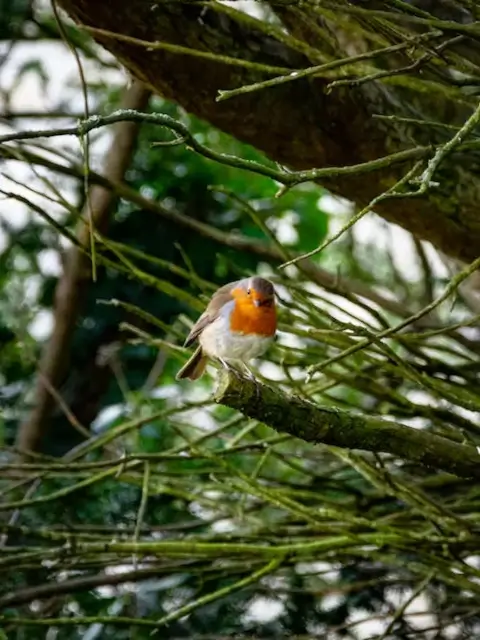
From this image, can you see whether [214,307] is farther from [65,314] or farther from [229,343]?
[65,314]

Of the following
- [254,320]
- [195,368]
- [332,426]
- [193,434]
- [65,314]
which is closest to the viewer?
[332,426]

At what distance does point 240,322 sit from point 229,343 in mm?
38

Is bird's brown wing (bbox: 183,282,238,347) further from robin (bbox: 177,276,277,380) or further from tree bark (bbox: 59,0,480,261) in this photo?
tree bark (bbox: 59,0,480,261)

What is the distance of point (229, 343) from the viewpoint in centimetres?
131

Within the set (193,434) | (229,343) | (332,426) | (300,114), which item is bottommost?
(332,426)

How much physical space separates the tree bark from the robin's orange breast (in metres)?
0.19

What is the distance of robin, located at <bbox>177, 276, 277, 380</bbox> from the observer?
128 centimetres

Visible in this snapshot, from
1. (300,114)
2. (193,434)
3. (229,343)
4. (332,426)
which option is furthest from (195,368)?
(193,434)

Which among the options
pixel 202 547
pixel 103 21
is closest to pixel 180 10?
pixel 103 21

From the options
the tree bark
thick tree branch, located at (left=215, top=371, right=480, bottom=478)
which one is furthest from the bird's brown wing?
thick tree branch, located at (left=215, top=371, right=480, bottom=478)

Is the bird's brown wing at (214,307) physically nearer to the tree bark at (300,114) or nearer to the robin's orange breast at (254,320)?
the robin's orange breast at (254,320)

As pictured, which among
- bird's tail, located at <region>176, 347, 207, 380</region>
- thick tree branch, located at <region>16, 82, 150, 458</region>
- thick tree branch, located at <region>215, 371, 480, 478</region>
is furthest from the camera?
thick tree branch, located at <region>16, 82, 150, 458</region>

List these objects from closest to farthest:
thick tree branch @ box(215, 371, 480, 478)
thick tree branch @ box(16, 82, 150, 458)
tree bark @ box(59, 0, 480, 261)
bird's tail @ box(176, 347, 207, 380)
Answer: thick tree branch @ box(215, 371, 480, 478), tree bark @ box(59, 0, 480, 261), bird's tail @ box(176, 347, 207, 380), thick tree branch @ box(16, 82, 150, 458)

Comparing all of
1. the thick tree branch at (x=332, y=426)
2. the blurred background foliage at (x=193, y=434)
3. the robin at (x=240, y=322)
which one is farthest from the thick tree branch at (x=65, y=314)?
the thick tree branch at (x=332, y=426)
